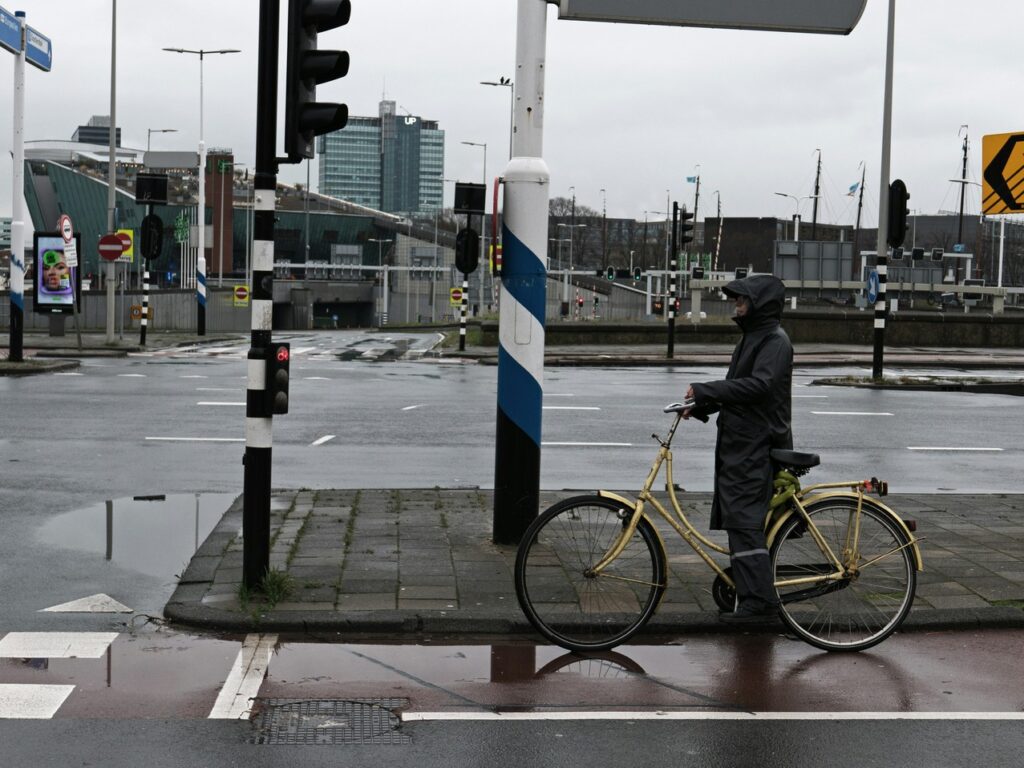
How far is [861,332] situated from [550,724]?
3799 centimetres

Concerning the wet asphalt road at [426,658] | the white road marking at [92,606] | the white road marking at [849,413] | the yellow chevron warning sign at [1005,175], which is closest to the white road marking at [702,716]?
the wet asphalt road at [426,658]

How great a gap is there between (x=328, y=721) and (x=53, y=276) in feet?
94.9

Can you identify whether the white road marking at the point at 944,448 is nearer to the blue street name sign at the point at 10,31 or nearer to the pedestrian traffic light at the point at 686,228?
the blue street name sign at the point at 10,31

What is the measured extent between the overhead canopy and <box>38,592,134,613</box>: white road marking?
4.52 metres

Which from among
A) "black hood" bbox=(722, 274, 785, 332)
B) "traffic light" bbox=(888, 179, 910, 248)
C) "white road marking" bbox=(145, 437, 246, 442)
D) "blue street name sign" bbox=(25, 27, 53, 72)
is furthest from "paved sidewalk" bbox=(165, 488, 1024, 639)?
"blue street name sign" bbox=(25, 27, 53, 72)

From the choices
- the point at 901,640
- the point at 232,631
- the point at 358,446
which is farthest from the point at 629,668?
the point at 358,446

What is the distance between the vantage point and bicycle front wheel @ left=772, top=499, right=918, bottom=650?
6.58 m

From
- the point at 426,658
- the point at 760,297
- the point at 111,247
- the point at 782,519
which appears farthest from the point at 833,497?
the point at 111,247

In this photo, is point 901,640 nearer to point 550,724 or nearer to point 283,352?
point 550,724

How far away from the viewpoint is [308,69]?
693 centimetres

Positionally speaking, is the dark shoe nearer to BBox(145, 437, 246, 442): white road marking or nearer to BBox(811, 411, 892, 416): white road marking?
BBox(145, 437, 246, 442): white road marking

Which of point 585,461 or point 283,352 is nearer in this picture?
point 283,352

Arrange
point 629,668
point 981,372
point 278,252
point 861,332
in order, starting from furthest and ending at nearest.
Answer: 1. point 278,252
2. point 861,332
3. point 981,372
4. point 629,668

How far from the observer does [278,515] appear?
31.3 feet
